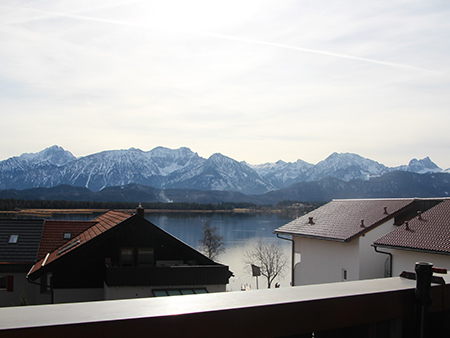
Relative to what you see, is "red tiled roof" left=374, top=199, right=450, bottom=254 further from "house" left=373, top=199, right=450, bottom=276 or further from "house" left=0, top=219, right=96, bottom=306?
"house" left=0, top=219, right=96, bottom=306

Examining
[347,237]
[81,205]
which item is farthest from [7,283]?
[81,205]

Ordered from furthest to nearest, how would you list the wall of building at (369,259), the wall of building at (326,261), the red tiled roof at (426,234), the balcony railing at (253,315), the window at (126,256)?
the window at (126,256), the wall of building at (326,261), the wall of building at (369,259), the red tiled roof at (426,234), the balcony railing at (253,315)

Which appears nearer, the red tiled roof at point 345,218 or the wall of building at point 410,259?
the wall of building at point 410,259

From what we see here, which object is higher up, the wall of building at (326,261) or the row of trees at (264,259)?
the wall of building at (326,261)

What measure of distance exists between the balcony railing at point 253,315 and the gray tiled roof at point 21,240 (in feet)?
64.2

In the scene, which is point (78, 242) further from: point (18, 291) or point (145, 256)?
point (18, 291)

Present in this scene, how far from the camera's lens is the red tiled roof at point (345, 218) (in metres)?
15.3

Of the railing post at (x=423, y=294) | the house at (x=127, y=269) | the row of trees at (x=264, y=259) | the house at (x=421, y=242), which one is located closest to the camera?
the railing post at (x=423, y=294)

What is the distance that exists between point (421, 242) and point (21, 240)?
1663cm

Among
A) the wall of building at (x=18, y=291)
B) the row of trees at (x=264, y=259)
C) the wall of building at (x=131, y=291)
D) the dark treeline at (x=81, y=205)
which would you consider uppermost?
the wall of building at (x=131, y=291)

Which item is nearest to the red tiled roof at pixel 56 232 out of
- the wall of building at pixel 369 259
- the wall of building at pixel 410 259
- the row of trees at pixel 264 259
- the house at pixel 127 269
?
the house at pixel 127 269

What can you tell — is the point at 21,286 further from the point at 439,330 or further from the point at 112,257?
the point at 439,330

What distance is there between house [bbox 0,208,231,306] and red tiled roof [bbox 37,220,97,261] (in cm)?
5

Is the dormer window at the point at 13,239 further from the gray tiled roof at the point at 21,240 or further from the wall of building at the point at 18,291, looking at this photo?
the wall of building at the point at 18,291
